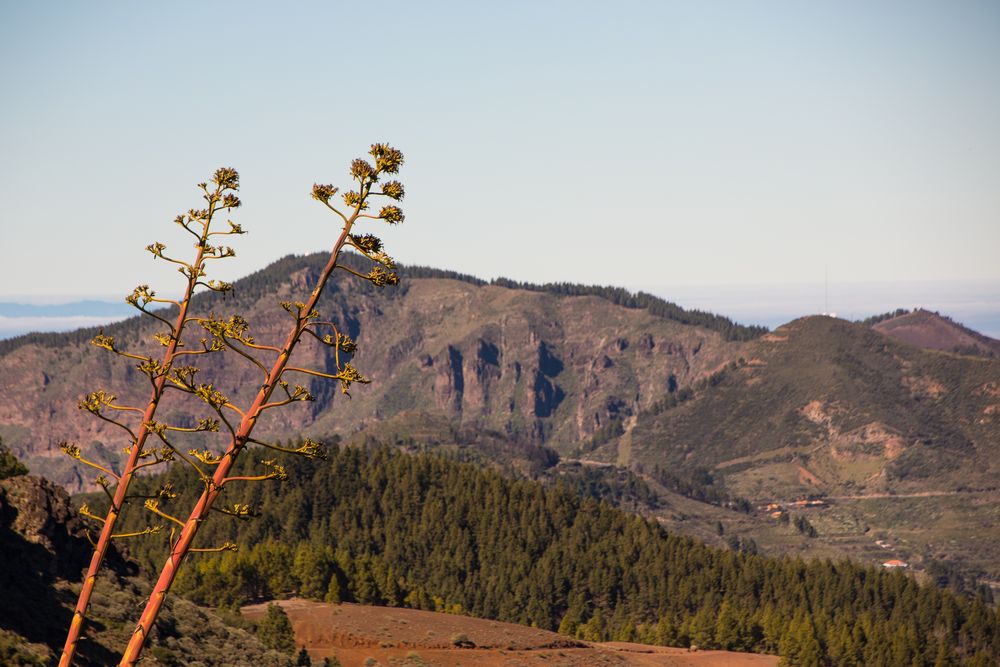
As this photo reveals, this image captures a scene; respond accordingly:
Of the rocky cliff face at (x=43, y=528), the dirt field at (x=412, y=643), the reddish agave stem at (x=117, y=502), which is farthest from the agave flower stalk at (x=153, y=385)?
the dirt field at (x=412, y=643)

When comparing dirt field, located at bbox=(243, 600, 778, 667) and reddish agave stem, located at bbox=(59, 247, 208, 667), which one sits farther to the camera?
dirt field, located at bbox=(243, 600, 778, 667)

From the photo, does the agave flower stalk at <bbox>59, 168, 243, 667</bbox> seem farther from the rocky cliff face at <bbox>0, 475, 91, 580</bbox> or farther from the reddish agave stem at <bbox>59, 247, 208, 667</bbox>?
the rocky cliff face at <bbox>0, 475, 91, 580</bbox>

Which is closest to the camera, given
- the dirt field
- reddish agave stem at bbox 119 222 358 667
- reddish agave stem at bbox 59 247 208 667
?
reddish agave stem at bbox 119 222 358 667

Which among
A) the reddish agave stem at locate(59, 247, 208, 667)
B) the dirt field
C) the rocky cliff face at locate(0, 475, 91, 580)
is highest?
the reddish agave stem at locate(59, 247, 208, 667)

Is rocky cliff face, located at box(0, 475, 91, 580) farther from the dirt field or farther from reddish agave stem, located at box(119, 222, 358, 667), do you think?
reddish agave stem, located at box(119, 222, 358, 667)

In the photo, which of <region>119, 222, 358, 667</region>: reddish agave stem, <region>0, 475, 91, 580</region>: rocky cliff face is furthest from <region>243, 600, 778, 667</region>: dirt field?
<region>119, 222, 358, 667</region>: reddish agave stem

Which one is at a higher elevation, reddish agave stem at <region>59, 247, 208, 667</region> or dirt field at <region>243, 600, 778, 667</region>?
reddish agave stem at <region>59, 247, 208, 667</region>

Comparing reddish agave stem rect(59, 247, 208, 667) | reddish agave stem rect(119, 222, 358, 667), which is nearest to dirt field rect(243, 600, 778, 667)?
reddish agave stem rect(59, 247, 208, 667)

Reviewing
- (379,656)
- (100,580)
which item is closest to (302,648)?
(379,656)

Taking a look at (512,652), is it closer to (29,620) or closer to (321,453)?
(29,620)

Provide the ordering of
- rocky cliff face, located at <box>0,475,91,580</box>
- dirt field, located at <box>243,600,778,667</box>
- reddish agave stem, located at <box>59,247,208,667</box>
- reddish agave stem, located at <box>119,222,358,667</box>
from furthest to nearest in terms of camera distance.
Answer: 1. dirt field, located at <box>243,600,778,667</box>
2. rocky cliff face, located at <box>0,475,91,580</box>
3. reddish agave stem, located at <box>59,247,208,667</box>
4. reddish agave stem, located at <box>119,222,358,667</box>

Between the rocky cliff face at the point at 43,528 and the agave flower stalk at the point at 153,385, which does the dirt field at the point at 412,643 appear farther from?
the agave flower stalk at the point at 153,385

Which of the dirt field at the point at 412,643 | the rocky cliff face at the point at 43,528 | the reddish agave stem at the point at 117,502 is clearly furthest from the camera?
the dirt field at the point at 412,643

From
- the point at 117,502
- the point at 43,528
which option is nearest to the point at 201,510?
the point at 117,502
